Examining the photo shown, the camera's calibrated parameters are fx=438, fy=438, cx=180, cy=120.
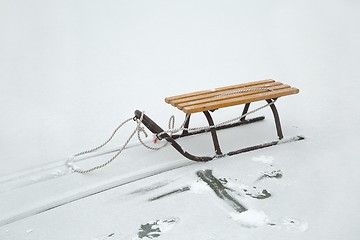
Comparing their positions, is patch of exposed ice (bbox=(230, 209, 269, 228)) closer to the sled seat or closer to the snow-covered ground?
Result: the snow-covered ground

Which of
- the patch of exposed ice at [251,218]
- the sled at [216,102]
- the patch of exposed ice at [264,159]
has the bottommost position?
the patch of exposed ice at [251,218]

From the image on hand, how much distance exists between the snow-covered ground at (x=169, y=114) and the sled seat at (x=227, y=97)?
0.47 m

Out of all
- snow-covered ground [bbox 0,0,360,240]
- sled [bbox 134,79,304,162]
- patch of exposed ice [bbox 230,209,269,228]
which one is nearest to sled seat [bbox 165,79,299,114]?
sled [bbox 134,79,304,162]

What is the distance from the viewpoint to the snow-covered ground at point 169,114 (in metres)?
3.02

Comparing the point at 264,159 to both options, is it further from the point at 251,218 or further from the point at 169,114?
the point at 169,114

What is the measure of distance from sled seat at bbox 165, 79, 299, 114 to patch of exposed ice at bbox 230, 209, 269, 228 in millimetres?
967

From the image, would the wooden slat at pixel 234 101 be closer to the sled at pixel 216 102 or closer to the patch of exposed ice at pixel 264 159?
the sled at pixel 216 102

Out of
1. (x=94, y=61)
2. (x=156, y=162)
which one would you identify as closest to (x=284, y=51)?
(x=94, y=61)

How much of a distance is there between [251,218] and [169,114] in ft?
7.61

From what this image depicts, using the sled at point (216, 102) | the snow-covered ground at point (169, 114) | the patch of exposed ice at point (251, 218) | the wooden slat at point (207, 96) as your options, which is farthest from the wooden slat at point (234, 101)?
the patch of exposed ice at point (251, 218)

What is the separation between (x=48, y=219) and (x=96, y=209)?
338mm

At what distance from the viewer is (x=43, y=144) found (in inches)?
172

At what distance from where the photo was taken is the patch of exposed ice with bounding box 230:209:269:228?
9.47 ft

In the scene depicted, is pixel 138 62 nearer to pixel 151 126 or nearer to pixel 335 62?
pixel 335 62
